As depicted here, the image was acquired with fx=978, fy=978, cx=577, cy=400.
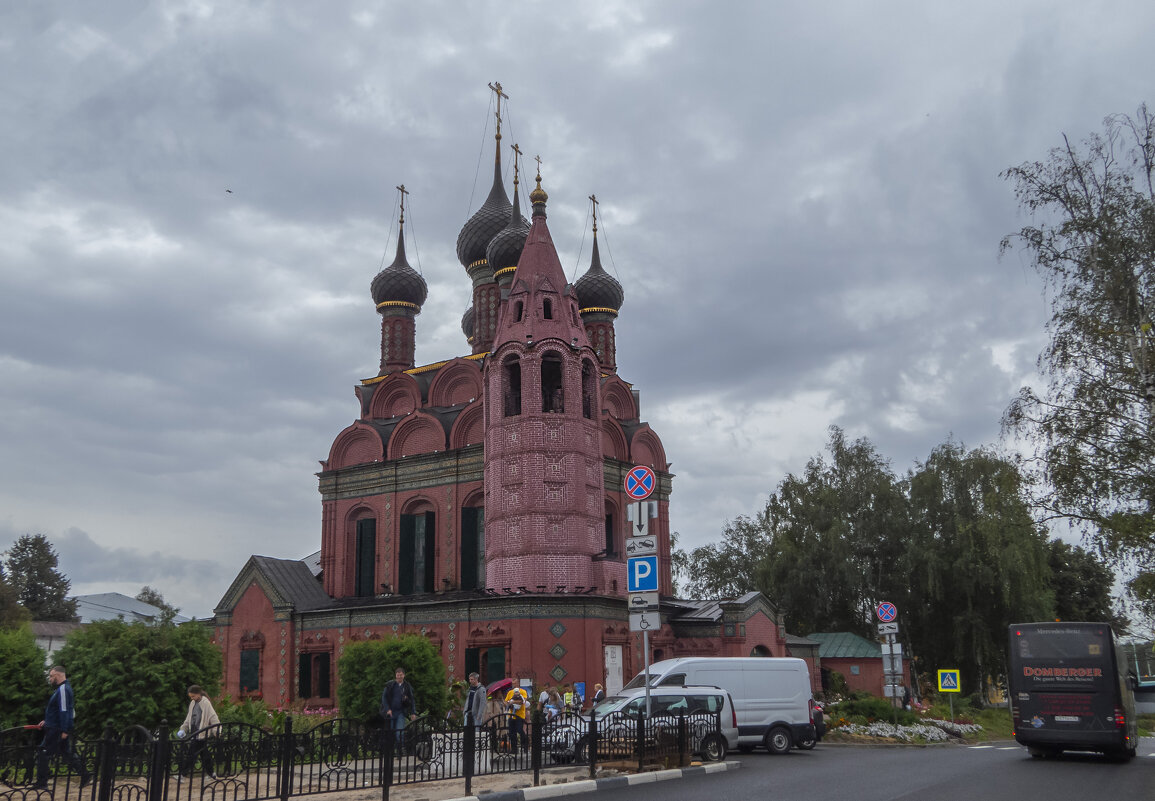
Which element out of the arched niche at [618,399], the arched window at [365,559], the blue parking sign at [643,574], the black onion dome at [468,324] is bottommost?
the blue parking sign at [643,574]

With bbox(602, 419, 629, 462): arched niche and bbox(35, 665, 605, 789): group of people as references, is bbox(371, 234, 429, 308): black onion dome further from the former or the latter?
bbox(35, 665, 605, 789): group of people

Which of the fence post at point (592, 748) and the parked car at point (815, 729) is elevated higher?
the fence post at point (592, 748)

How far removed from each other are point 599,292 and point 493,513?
42.3 ft

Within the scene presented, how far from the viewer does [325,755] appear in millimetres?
12102

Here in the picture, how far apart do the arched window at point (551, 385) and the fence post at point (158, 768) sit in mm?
21148

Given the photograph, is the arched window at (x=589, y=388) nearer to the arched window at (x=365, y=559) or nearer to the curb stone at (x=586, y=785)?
the arched window at (x=365, y=559)

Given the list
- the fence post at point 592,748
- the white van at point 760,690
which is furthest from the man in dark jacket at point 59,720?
the white van at point 760,690

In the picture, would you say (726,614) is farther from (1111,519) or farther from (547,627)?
(1111,519)

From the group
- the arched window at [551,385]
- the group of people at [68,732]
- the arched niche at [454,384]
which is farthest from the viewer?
the arched niche at [454,384]

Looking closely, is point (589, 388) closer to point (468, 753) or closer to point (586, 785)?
point (586, 785)

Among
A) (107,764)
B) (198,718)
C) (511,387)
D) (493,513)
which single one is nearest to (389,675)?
(198,718)

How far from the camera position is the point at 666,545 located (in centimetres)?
3553

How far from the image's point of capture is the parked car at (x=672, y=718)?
14172 millimetres

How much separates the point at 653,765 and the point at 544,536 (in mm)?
13985
